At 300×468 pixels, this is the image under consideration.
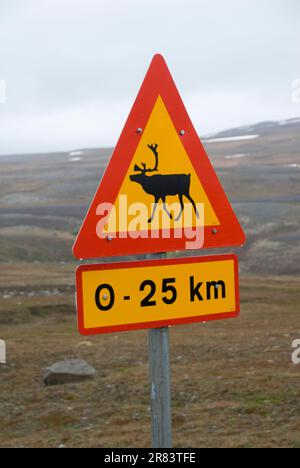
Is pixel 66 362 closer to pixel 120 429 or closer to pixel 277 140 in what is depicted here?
pixel 120 429

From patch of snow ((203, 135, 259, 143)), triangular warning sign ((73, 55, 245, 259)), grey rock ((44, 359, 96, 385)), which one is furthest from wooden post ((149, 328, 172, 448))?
patch of snow ((203, 135, 259, 143))

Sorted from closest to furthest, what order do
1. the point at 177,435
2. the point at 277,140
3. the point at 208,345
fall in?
the point at 177,435 → the point at 208,345 → the point at 277,140

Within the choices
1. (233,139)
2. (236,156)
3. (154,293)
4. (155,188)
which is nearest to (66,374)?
(154,293)

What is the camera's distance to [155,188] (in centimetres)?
360

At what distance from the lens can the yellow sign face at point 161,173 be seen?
3600mm

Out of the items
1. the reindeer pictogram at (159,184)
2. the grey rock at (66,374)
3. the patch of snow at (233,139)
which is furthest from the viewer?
the patch of snow at (233,139)

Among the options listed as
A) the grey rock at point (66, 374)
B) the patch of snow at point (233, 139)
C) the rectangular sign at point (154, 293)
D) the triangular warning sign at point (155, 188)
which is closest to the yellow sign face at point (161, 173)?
the triangular warning sign at point (155, 188)

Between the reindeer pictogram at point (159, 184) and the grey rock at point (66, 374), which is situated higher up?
the reindeer pictogram at point (159, 184)

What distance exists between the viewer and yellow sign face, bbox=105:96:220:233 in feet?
11.8

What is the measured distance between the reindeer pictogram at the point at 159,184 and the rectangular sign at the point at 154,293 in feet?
0.85

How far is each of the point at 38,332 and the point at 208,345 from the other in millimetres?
5074

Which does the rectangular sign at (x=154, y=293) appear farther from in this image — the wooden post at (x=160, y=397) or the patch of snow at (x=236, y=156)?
the patch of snow at (x=236, y=156)
